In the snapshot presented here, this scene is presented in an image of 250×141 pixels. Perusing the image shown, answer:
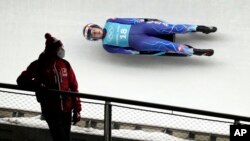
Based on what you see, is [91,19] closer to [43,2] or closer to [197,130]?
[43,2]

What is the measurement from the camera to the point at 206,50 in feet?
21.3

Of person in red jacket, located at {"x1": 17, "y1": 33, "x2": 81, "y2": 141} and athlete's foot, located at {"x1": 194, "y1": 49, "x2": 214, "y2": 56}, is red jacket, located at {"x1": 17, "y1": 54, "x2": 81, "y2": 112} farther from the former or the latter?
athlete's foot, located at {"x1": 194, "y1": 49, "x2": 214, "y2": 56}

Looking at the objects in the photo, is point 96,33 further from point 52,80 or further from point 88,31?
point 52,80

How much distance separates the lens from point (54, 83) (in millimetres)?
3793

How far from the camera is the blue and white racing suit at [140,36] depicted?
653 centimetres

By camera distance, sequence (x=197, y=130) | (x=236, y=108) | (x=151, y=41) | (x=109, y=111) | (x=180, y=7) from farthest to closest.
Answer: (x=180, y=7) < (x=151, y=41) < (x=236, y=108) < (x=197, y=130) < (x=109, y=111)

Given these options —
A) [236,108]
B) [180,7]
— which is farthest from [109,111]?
[180,7]

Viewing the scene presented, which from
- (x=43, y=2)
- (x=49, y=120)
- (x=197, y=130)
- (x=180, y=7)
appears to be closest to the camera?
(x=49, y=120)

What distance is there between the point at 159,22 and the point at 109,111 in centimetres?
377

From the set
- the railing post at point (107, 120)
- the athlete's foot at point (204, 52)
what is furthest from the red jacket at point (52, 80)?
the athlete's foot at point (204, 52)

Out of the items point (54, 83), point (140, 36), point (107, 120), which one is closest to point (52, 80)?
point (54, 83)

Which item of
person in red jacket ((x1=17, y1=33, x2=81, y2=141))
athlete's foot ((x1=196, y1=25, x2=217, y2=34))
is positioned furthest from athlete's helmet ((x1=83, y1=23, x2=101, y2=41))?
person in red jacket ((x1=17, y1=33, x2=81, y2=141))

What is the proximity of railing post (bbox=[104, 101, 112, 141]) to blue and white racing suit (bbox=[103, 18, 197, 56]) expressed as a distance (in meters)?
3.34

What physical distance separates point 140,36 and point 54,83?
3149mm
